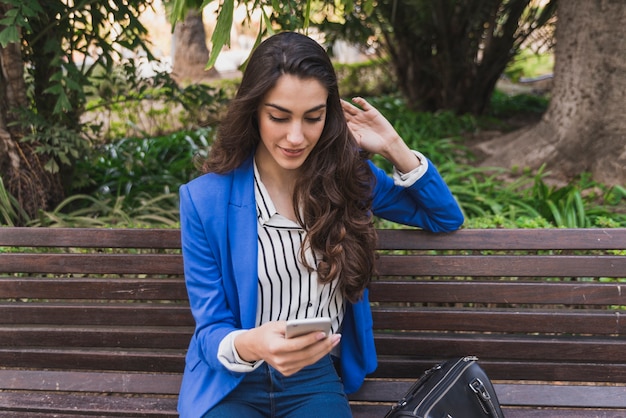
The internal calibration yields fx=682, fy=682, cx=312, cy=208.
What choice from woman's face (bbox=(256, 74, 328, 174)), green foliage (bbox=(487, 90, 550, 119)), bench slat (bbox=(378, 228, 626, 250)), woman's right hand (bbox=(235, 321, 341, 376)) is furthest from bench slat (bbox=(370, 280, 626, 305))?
green foliage (bbox=(487, 90, 550, 119))

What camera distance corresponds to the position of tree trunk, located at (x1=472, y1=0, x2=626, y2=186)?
13.8 ft

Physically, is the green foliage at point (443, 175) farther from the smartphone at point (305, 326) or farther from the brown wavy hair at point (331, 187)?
the smartphone at point (305, 326)

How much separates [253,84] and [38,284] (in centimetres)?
140

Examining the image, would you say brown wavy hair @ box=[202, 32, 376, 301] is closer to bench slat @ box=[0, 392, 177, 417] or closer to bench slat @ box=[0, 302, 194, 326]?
bench slat @ box=[0, 302, 194, 326]

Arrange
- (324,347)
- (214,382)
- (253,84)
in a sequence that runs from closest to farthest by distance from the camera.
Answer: (324,347)
(253,84)
(214,382)

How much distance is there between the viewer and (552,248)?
8.54 feet

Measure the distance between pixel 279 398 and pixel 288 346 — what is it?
0.53m

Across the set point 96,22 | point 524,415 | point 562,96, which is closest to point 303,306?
point 524,415

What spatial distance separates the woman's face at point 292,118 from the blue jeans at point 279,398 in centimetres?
68

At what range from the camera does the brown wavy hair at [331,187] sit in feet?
6.99

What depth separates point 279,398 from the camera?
2.18 meters

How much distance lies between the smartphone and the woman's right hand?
2 cm

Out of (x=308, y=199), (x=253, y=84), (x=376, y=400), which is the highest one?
(x=253, y=84)

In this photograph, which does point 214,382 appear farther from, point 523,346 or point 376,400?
point 523,346
